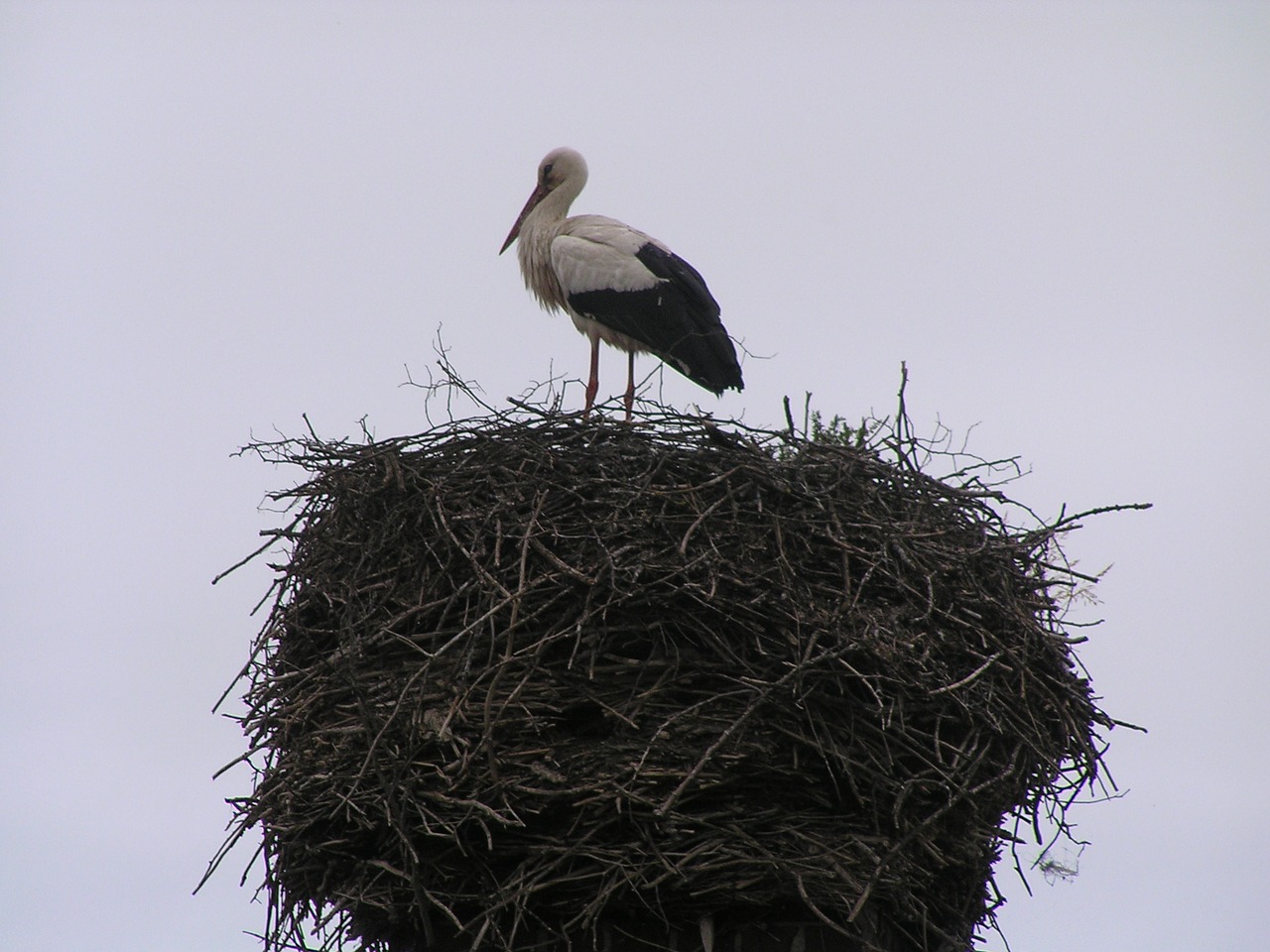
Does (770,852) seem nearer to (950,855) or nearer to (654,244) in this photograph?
(950,855)

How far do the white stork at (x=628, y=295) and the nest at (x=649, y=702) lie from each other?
1767 millimetres

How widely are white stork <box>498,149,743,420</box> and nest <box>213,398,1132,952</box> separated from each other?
5.80 feet

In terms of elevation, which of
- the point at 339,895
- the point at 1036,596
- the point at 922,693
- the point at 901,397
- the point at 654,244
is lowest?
the point at 339,895

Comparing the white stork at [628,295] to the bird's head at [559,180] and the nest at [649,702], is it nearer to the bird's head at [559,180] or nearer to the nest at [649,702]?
the bird's head at [559,180]

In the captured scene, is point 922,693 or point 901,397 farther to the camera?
point 901,397

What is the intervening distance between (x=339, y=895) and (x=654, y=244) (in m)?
3.82

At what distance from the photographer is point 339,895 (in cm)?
508

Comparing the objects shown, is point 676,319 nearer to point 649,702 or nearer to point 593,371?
point 593,371

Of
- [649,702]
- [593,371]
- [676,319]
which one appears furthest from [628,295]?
[649,702]

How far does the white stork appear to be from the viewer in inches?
301

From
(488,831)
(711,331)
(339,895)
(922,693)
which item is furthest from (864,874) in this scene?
(711,331)

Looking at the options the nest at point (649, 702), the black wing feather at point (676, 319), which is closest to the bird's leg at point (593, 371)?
the black wing feather at point (676, 319)

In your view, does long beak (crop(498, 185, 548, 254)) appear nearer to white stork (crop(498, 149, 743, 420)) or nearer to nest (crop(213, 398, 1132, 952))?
white stork (crop(498, 149, 743, 420))

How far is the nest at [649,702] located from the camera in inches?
195
